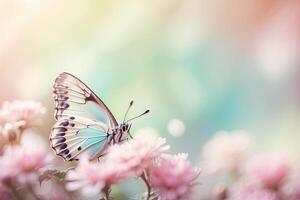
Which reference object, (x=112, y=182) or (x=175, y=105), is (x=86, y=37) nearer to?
(x=175, y=105)

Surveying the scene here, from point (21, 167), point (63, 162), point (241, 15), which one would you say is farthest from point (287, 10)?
point (21, 167)

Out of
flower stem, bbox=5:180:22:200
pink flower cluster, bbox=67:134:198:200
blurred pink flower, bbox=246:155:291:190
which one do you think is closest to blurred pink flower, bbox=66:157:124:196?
pink flower cluster, bbox=67:134:198:200

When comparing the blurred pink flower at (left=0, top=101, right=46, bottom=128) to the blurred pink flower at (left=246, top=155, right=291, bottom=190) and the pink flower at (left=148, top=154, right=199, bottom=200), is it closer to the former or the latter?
the pink flower at (left=148, top=154, right=199, bottom=200)

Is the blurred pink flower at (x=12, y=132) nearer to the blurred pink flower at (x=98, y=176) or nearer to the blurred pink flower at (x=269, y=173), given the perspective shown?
the blurred pink flower at (x=98, y=176)

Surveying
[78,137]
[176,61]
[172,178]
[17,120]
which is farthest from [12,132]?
[176,61]

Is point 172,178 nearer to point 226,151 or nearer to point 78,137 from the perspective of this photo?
point 226,151

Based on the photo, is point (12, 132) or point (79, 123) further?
point (79, 123)
